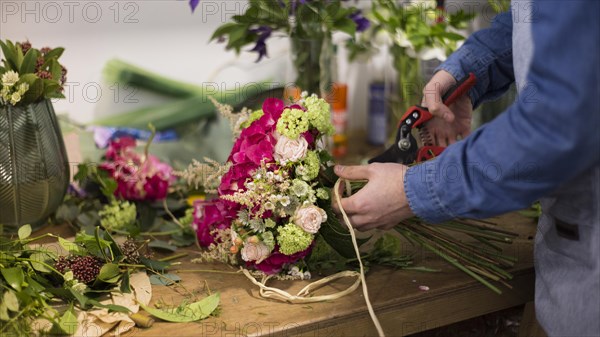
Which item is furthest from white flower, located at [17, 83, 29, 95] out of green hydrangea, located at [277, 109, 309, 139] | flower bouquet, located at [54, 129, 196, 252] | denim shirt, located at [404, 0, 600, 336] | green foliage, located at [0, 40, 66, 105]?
denim shirt, located at [404, 0, 600, 336]

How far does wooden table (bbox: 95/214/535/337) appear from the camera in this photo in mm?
965

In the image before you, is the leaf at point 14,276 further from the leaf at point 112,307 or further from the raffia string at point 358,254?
the raffia string at point 358,254

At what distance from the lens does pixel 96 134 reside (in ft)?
4.91

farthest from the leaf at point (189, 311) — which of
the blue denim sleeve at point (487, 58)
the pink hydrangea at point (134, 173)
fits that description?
the blue denim sleeve at point (487, 58)

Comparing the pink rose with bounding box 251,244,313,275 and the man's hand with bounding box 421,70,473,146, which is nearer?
the pink rose with bounding box 251,244,313,275

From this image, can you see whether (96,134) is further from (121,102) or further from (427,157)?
(427,157)

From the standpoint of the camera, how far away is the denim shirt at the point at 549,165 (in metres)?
0.77

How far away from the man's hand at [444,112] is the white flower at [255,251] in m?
0.38

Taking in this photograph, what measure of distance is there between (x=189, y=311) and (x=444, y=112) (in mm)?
544

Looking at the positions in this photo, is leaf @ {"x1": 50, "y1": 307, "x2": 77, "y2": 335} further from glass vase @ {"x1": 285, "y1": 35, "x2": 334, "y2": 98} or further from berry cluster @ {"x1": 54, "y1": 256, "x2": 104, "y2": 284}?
glass vase @ {"x1": 285, "y1": 35, "x2": 334, "y2": 98}

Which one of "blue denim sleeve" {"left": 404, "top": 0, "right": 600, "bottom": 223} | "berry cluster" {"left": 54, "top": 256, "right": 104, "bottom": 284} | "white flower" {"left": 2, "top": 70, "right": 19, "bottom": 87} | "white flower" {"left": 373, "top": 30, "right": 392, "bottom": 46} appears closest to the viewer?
"blue denim sleeve" {"left": 404, "top": 0, "right": 600, "bottom": 223}

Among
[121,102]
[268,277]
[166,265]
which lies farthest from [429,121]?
[121,102]

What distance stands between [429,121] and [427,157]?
91 mm

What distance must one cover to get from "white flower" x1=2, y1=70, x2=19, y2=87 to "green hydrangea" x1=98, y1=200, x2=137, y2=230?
28cm
